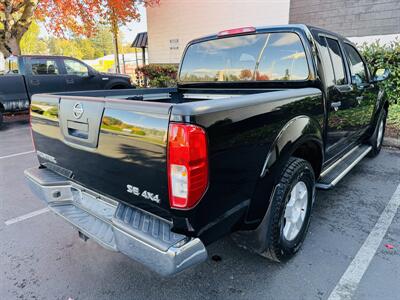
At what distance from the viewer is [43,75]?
882cm

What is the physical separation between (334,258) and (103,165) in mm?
2116

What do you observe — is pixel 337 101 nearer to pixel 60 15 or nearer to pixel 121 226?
pixel 121 226

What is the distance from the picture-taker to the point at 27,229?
3.23 m

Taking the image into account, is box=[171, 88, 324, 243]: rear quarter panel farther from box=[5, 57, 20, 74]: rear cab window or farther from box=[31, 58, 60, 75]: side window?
box=[5, 57, 20, 74]: rear cab window

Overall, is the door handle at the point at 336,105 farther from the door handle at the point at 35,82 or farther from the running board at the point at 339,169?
the door handle at the point at 35,82

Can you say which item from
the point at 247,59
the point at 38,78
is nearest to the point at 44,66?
the point at 38,78

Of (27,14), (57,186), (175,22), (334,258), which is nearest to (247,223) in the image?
(334,258)

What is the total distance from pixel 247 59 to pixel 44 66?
7676 mm

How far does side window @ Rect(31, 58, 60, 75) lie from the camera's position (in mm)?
8628

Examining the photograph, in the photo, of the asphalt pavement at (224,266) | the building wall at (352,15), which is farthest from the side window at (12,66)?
the building wall at (352,15)

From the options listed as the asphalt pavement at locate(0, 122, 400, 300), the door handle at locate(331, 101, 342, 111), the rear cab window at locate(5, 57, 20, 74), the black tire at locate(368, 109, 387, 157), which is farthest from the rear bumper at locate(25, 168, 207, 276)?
the rear cab window at locate(5, 57, 20, 74)

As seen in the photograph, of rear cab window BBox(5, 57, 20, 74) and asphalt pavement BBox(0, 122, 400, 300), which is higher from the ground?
rear cab window BBox(5, 57, 20, 74)

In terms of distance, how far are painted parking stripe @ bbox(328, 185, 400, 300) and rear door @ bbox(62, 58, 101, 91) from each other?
29.4 ft

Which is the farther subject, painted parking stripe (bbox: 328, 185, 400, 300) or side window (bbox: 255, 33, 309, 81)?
side window (bbox: 255, 33, 309, 81)
